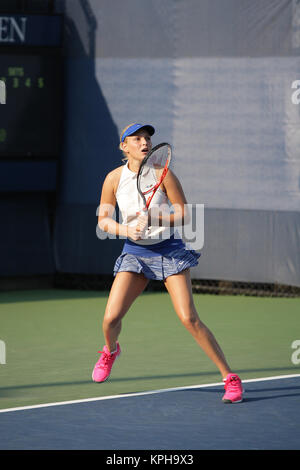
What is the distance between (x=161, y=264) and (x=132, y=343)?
2.43 m

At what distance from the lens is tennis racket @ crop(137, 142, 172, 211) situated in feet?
21.1

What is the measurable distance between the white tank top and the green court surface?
3.77 feet

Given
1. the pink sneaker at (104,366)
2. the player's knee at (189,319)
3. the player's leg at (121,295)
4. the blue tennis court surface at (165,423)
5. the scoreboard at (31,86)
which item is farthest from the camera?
the scoreboard at (31,86)

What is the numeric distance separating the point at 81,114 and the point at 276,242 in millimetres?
2890

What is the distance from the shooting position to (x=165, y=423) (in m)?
5.98

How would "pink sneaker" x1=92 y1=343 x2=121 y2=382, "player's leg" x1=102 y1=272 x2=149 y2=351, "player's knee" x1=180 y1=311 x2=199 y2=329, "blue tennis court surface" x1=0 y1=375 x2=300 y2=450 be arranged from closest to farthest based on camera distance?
1. "blue tennis court surface" x1=0 y1=375 x2=300 y2=450
2. "player's knee" x1=180 y1=311 x2=199 y2=329
3. "player's leg" x1=102 y1=272 x2=149 y2=351
4. "pink sneaker" x1=92 y1=343 x2=121 y2=382

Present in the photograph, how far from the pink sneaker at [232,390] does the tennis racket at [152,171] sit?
122 cm

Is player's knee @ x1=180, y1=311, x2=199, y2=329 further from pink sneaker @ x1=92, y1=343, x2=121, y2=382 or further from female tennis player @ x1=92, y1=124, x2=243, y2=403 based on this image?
pink sneaker @ x1=92, y1=343, x2=121, y2=382

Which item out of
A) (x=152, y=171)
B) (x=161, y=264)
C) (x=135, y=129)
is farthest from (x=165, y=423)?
(x=135, y=129)

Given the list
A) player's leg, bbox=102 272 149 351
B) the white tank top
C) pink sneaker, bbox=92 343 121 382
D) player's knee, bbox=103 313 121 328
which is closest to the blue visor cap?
the white tank top

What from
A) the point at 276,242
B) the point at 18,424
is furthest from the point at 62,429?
the point at 276,242

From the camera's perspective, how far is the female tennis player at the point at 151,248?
21.2ft

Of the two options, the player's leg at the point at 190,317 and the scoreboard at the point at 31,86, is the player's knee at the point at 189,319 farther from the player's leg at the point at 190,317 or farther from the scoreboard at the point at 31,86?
the scoreboard at the point at 31,86

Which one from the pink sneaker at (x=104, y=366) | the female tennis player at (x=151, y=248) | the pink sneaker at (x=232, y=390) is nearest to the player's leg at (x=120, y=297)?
the female tennis player at (x=151, y=248)
